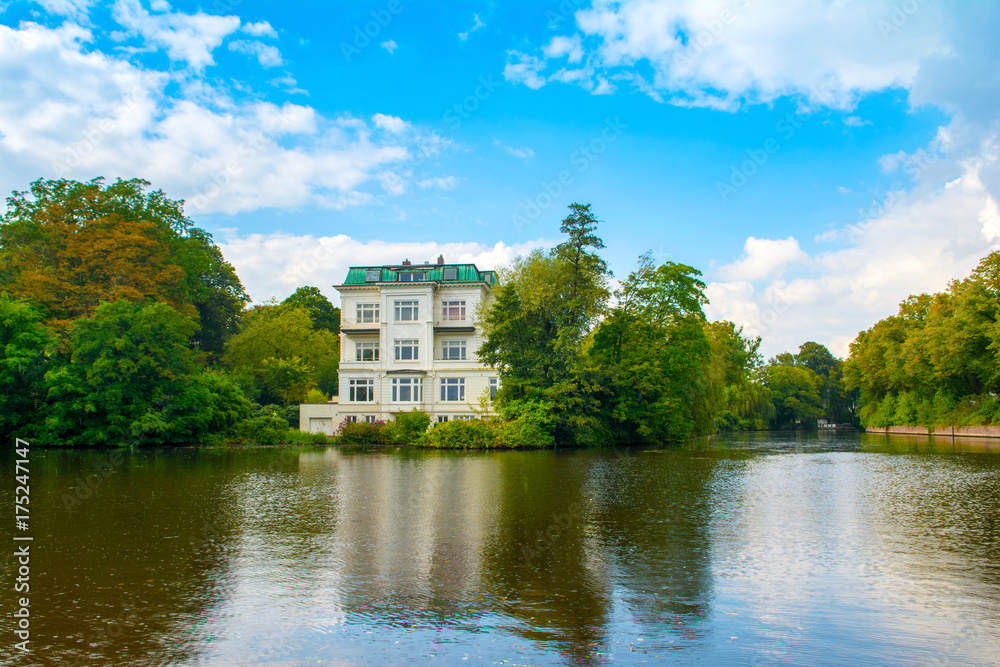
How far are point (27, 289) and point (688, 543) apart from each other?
44070 millimetres

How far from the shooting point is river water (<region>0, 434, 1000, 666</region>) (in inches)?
237

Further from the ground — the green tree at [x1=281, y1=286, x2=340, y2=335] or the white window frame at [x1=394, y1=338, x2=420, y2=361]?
the green tree at [x1=281, y1=286, x2=340, y2=335]

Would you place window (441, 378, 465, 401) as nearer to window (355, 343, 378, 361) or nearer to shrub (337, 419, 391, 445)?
window (355, 343, 378, 361)

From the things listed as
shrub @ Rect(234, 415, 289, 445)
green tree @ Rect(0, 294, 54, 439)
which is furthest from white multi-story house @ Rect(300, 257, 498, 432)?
green tree @ Rect(0, 294, 54, 439)

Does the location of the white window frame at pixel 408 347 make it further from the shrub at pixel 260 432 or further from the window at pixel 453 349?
the shrub at pixel 260 432

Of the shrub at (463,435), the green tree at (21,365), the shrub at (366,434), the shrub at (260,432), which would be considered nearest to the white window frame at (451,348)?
the shrub at (366,434)

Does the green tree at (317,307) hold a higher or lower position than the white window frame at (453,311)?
higher

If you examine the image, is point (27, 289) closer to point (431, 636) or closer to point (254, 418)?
point (254, 418)

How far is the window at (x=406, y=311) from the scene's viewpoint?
1938 inches

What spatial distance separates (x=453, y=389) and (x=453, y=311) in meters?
6.21

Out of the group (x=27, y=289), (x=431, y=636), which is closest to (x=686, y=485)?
(x=431, y=636)

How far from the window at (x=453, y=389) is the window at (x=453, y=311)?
5024 mm

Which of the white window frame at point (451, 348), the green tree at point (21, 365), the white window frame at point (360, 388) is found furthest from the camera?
the white window frame at point (451, 348)

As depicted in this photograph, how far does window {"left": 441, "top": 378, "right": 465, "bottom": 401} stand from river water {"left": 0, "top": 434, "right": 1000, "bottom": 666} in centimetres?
3036
